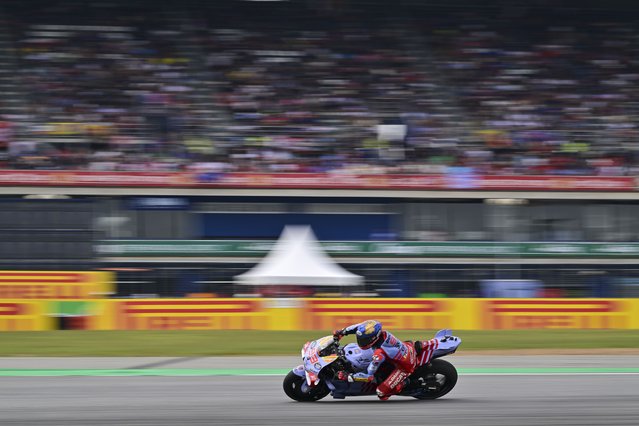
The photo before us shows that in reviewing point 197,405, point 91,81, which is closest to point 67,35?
point 91,81

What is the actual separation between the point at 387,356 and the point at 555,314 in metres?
12.2

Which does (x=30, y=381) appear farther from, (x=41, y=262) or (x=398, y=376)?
(x=41, y=262)

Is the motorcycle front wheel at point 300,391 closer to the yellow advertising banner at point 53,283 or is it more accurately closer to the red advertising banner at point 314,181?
the yellow advertising banner at point 53,283

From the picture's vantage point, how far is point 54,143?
25656mm

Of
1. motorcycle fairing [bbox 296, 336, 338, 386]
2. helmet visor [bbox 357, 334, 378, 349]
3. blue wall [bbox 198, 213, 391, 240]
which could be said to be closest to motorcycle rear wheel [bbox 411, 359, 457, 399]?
helmet visor [bbox 357, 334, 378, 349]

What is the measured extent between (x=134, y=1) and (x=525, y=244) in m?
13.8

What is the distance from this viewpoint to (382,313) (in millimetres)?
20500

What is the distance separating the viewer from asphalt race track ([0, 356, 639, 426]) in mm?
8742

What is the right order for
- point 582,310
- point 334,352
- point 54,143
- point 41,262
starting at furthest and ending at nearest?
point 54,143
point 41,262
point 582,310
point 334,352

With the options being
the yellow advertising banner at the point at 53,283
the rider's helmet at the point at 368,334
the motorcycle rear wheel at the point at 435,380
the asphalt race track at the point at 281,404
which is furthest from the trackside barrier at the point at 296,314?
the rider's helmet at the point at 368,334

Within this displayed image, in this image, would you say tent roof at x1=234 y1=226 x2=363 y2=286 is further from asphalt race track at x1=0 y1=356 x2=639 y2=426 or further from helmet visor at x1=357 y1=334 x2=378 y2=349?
helmet visor at x1=357 y1=334 x2=378 y2=349

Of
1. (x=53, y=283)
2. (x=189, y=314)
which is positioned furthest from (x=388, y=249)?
(x=53, y=283)

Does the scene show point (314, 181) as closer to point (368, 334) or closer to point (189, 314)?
point (189, 314)

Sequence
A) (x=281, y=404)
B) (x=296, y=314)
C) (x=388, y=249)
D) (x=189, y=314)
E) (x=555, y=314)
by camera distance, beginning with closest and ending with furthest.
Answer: (x=281, y=404)
(x=189, y=314)
(x=296, y=314)
(x=555, y=314)
(x=388, y=249)
